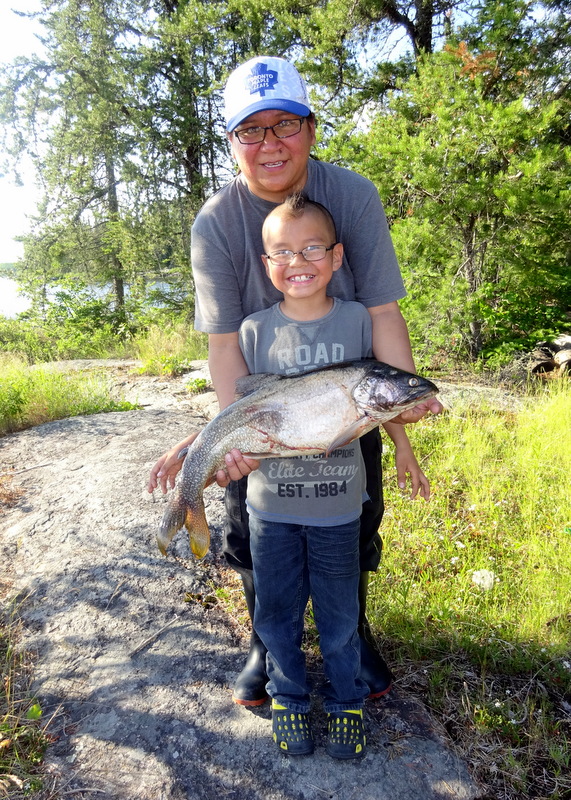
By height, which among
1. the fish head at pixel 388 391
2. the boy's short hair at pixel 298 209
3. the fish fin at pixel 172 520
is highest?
the boy's short hair at pixel 298 209

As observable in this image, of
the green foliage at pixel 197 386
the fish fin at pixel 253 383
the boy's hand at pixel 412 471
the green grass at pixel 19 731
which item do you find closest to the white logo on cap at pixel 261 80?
the fish fin at pixel 253 383

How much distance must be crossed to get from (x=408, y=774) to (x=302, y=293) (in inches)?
77.7

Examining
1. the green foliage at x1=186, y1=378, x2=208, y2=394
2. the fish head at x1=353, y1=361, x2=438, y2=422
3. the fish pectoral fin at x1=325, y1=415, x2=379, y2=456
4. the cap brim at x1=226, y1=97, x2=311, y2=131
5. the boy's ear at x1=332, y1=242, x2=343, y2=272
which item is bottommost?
the green foliage at x1=186, y1=378, x2=208, y2=394

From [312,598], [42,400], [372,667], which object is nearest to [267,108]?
[312,598]

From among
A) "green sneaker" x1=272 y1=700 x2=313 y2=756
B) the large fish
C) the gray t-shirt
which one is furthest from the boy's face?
"green sneaker" x1=272 y1=700 x2=313 y2=756

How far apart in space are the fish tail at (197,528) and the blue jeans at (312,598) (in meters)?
0.21

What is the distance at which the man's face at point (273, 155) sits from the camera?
211 centimetres

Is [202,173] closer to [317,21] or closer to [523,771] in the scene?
[317,21]

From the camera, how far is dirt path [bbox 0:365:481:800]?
1.97 metres

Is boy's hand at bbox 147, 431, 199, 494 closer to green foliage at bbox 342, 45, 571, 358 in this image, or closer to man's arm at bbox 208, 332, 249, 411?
man's arm at bbox 208, 332, 249, 411

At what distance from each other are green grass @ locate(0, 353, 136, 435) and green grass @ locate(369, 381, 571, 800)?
3.88 meters

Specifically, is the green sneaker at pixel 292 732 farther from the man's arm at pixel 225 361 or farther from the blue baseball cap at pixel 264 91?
the blue baseball cap at pixel 264 91

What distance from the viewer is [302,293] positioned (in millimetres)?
2018

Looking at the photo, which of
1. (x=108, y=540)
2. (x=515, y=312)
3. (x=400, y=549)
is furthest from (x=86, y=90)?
(x=400, y=549)
